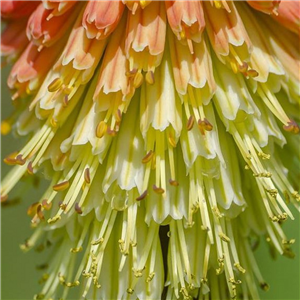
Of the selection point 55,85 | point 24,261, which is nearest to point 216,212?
point 55,85

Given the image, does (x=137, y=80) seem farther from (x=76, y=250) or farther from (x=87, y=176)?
(x=76, y=250)

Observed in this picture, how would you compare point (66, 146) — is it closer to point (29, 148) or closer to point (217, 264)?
point (29, 148)

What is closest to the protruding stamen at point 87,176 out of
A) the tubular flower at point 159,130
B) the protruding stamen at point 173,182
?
the tubular flower at point 159,130

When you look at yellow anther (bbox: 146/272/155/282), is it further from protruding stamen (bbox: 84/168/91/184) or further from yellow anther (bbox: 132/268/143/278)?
protruding stamen (bbox: 84/168/91/184)

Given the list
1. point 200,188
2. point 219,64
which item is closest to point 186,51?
point 219,64

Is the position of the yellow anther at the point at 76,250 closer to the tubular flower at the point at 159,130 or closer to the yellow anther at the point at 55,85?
the tubular flower at the point at 159,130

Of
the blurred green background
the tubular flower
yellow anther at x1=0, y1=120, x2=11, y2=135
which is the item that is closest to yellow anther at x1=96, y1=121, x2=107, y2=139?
the tubular flower

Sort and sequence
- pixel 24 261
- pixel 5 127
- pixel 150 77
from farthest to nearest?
pixel 24 261
pixel 5 127
pixel 150 77
